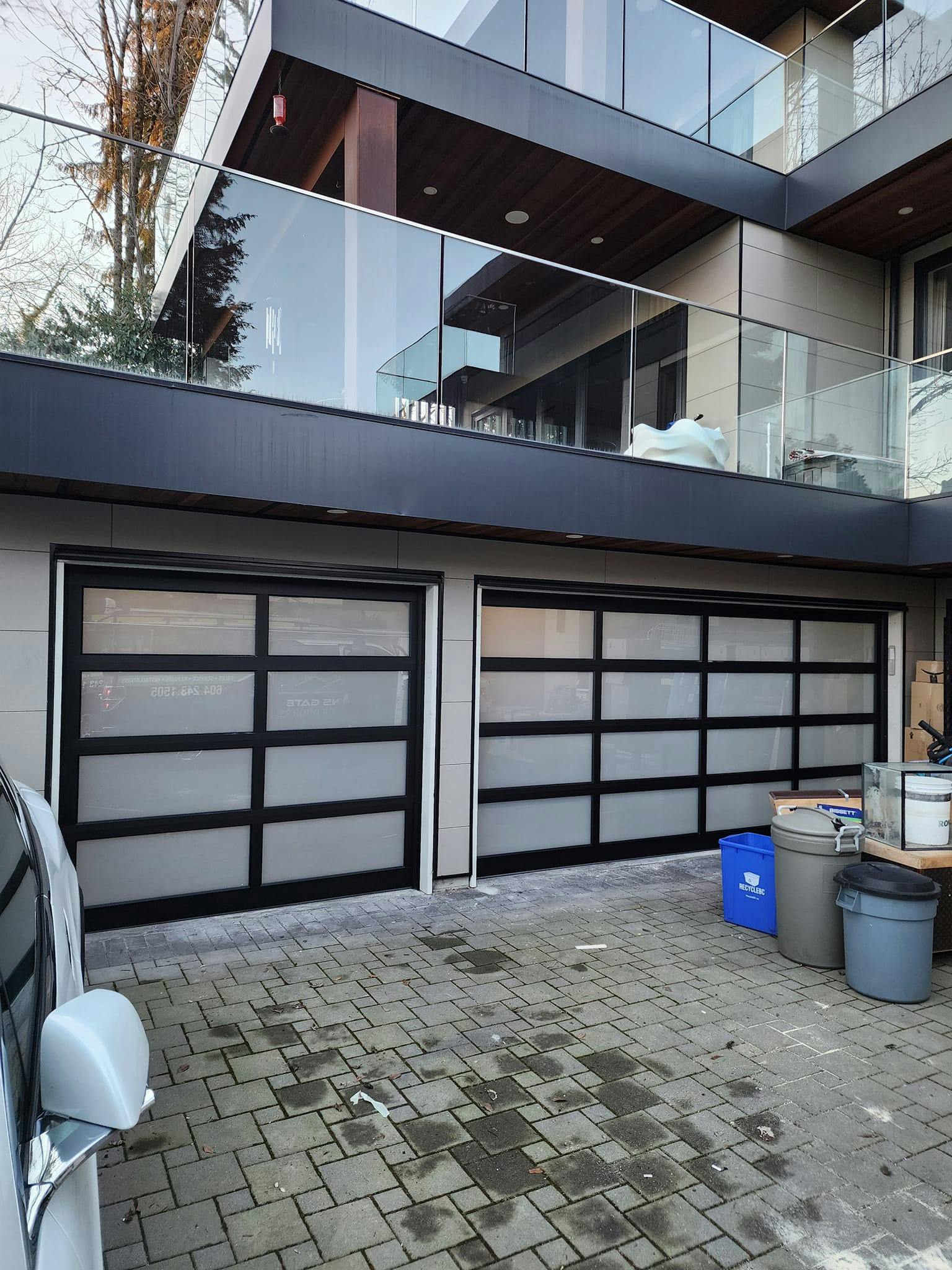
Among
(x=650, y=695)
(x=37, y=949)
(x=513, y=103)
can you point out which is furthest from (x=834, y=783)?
(x=37, y=949)

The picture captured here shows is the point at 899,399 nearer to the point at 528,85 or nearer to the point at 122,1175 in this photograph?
the point at 528,85

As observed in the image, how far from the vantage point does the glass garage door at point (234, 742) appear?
5.31 metres

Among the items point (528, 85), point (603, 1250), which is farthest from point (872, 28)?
point (603, 1250)

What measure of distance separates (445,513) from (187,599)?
1857mm

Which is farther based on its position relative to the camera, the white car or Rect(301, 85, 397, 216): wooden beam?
Rect(301, 85, 397, 216): wooden beam

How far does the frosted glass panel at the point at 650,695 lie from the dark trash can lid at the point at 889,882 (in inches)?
115

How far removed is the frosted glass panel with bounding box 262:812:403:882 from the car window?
377 centimetres

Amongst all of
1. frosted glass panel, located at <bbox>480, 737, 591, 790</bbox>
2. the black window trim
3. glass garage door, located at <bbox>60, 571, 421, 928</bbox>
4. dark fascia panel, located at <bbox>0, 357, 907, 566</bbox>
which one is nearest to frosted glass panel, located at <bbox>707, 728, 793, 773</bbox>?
frosted glass panel, located at <bbox>480, 737, 591, 790</bbox>

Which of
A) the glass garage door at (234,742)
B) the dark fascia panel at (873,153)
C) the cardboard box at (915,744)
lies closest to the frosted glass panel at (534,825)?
the glass garage door at (234,742)

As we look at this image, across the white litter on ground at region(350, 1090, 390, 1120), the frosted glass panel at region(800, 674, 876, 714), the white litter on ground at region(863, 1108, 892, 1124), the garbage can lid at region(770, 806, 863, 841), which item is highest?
the frosted glass panel at region(800, 674, 876, 714)

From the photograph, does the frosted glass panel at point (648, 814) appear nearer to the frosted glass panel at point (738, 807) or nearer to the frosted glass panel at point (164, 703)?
the frosted glass panel at point (738, 807)

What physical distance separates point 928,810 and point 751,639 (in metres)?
3.34

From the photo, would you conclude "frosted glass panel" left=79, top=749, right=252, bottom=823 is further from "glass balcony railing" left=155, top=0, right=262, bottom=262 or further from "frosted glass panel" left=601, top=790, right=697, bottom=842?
"glass balcony railing" left=155, top=0, right=262, bottom=262

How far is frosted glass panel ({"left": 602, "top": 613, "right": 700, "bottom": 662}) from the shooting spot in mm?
7355
